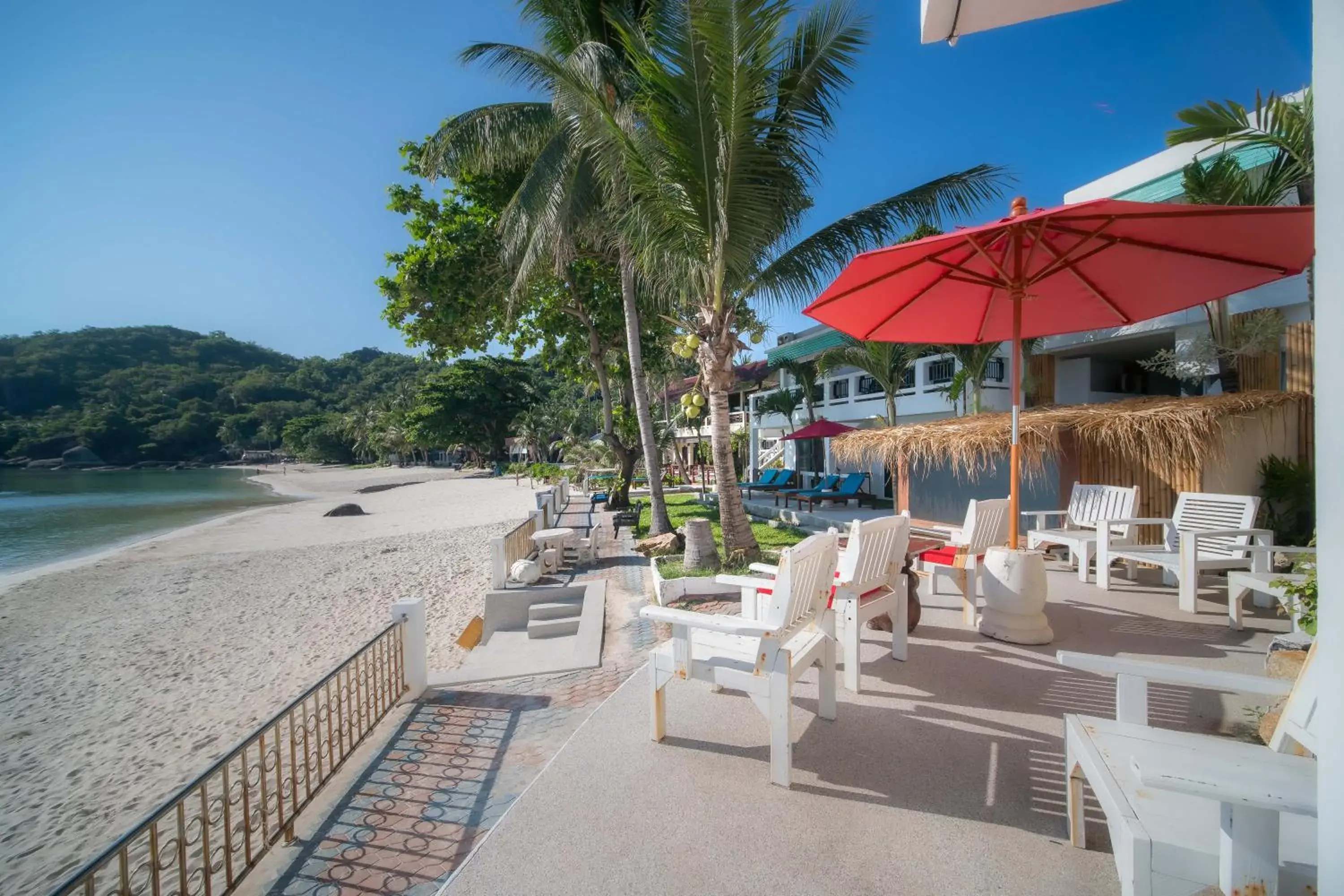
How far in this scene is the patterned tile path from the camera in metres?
2.70

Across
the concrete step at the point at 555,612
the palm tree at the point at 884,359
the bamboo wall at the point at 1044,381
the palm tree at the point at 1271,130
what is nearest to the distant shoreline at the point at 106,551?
the concrete step at the point at 555,612

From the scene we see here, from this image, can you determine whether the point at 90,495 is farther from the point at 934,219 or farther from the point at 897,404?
the point at 934,219

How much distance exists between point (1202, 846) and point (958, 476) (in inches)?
405

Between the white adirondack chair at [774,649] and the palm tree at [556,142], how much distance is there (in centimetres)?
715

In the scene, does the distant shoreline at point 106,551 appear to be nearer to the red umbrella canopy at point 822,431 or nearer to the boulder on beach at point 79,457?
the red umbrella canopy at point 822,431

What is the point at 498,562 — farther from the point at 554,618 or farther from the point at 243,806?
the point at 243,806

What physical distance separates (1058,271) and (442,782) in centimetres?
Answer: 554

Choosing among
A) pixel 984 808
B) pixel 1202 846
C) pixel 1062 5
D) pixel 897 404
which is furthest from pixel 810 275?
pixel 897 404

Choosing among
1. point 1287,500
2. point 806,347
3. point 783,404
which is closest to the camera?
point 1287,500

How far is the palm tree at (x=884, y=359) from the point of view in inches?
638

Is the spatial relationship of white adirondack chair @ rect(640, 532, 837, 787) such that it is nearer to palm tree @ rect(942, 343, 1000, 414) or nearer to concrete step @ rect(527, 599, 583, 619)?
concrete step @ rect(527, 599, 583, 619)

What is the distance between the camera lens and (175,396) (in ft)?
304

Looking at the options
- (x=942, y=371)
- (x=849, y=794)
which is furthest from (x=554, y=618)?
(x=942, y=371)

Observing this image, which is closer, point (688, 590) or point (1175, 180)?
point (688, 590)
